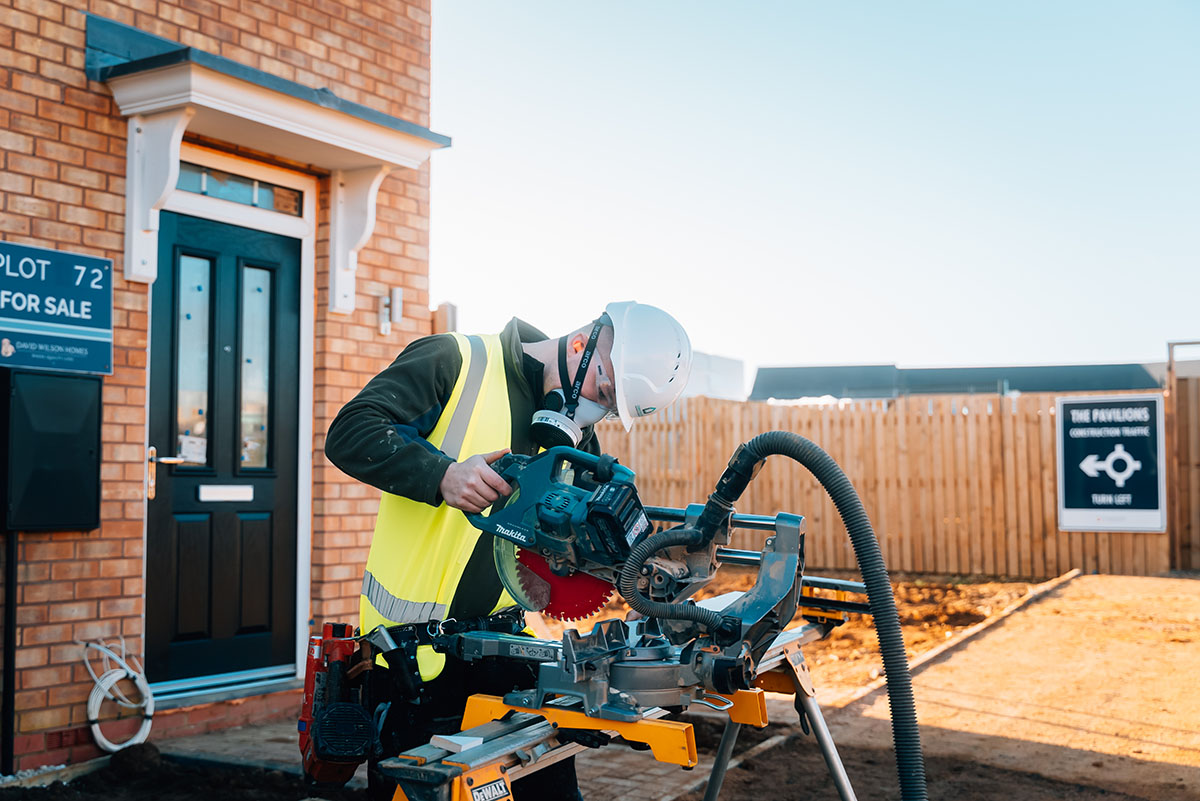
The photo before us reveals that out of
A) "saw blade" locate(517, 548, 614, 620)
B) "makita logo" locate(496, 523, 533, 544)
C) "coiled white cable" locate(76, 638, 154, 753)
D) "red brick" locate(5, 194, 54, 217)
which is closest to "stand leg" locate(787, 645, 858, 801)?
"saw blade" locate(517, 548, 614, 620)

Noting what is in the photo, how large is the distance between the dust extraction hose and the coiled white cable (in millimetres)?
4166

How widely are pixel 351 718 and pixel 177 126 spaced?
3.97m

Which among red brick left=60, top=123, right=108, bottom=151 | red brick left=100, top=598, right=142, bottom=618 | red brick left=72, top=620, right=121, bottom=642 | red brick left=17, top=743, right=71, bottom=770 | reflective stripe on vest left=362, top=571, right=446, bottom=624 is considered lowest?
red brick left=17, top=743, right=71, bottom=770

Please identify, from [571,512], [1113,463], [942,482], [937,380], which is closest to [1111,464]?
[1113,463]

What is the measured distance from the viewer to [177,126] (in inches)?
216

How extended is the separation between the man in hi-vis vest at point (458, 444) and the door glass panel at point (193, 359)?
11.9 feet

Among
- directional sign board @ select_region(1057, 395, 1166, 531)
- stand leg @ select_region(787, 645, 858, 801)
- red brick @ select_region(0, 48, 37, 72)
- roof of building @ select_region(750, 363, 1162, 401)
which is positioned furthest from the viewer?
roof of building @ select_region(750, 363, 1162, 401)

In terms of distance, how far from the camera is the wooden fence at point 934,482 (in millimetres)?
13422

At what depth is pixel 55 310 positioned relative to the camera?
5.19 metres

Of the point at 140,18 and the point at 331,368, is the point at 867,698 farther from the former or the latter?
the point at 140,18

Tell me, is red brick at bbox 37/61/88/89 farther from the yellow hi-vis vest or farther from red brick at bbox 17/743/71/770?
the yellow hi-vis vest

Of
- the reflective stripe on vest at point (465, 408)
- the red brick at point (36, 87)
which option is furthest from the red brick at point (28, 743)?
the reflective stripe on vest at point (465, 408)

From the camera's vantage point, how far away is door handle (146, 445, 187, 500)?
225 inches


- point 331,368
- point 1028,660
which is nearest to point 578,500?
point 331,368
